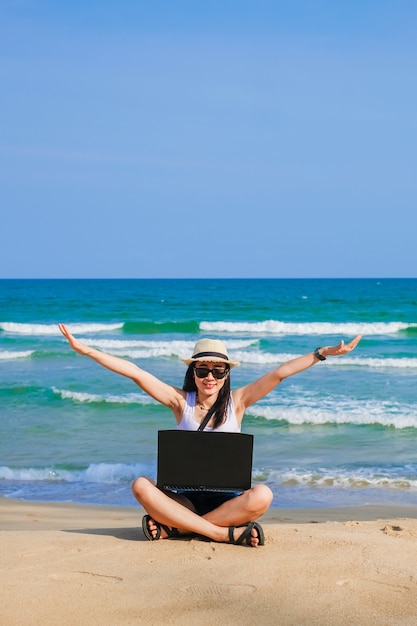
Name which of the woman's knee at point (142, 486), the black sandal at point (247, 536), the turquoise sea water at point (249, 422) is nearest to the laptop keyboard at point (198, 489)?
the woman's knee at point (142, 486)

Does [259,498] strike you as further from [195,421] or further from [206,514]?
[195,421]

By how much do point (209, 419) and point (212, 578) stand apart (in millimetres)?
1058

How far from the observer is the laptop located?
14.7 ft

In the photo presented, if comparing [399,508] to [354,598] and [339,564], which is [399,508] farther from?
[354,598]

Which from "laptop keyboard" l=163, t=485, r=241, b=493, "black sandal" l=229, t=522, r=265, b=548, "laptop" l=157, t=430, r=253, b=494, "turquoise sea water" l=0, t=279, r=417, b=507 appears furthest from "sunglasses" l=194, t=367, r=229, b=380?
"turquoise sea water" l=0, t=279, r=417, b=507

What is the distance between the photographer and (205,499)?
4.86 m

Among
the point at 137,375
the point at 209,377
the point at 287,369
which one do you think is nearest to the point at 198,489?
the point at 209,377

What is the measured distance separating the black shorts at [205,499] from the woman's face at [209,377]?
2.07 feet

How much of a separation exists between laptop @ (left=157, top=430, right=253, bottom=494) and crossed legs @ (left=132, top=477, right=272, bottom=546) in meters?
0.10

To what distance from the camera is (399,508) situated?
7129 millimetres

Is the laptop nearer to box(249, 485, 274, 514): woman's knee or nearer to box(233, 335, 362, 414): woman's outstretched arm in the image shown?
box(249, 485, 274, 514): woman's knee

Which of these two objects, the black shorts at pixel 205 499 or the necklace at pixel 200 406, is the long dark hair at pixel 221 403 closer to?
the necklace at pixel 200 406

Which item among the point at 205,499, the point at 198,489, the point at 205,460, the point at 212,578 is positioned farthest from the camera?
the point at 205,499

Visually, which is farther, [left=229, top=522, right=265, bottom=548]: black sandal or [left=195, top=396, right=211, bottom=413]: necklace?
[left=195, top=396, right=211, bottom=413]: necklace
